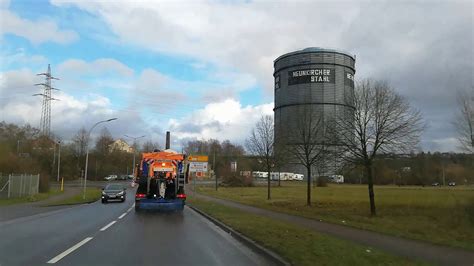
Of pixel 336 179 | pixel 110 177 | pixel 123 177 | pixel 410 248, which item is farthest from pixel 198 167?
pixel 123 177

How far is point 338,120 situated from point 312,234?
16.3 metres

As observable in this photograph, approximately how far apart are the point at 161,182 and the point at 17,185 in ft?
69.2

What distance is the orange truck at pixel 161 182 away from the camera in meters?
24.4

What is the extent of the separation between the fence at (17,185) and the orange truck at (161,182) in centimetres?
1724

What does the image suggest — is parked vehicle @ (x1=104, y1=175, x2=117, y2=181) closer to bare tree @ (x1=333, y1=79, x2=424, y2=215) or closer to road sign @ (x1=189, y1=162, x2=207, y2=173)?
road sign @ (x1=189, y1=162, x2=207, y2=173)

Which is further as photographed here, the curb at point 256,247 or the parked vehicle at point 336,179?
the parked vehicle at point 336,179

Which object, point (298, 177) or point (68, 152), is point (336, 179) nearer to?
point (298, 177)

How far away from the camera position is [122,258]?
10.0m

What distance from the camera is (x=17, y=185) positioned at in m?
39.8

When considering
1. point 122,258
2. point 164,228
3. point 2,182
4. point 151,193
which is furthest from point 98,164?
point 122,258

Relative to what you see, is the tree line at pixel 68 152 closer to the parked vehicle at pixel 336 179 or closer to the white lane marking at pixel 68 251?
the parked vehicle at pixel 336 179

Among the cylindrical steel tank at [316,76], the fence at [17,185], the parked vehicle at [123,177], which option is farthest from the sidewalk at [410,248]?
the cylindrical steel tank at [316,76]

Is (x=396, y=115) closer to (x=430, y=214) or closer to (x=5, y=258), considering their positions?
(x=430, y=214)

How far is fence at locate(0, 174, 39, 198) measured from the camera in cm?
3762
